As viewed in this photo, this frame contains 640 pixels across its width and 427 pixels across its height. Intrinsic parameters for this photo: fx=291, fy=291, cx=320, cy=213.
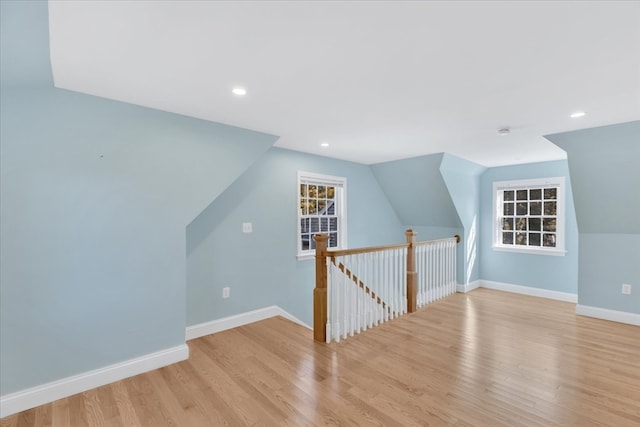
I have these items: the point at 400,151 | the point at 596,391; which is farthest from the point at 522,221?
the point at 596,391

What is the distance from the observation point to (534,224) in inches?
195

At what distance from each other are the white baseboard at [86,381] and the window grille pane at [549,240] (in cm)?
548

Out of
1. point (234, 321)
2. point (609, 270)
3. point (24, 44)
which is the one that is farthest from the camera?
point (609, 270)

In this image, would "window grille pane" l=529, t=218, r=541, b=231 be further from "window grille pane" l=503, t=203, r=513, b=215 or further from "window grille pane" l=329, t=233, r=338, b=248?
"window grille pane" l=329, t=233, r=338, b=248

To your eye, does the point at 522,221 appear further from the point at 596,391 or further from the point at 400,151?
the point at 596,391

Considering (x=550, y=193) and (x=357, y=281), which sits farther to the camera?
(x=550, y=193)

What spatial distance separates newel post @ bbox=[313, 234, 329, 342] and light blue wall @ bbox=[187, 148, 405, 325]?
A: 1.04 m

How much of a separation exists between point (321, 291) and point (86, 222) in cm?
212

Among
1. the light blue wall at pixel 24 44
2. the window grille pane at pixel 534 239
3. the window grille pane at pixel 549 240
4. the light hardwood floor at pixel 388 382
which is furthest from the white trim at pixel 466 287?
the light blue wall at pixel 24 44

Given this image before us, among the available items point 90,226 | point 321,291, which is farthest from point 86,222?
point 321,291

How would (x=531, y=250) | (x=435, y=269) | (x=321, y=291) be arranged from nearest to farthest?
1. (x=321, y=291)
2. (x=435, y=269)
3. (x=531, y=250)

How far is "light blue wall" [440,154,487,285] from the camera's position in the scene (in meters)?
4.63

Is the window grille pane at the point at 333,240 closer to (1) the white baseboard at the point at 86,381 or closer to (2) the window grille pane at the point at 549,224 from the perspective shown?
(1) the white baseboard at the point at 86,381

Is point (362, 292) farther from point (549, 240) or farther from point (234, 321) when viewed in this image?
point (549, 240)
